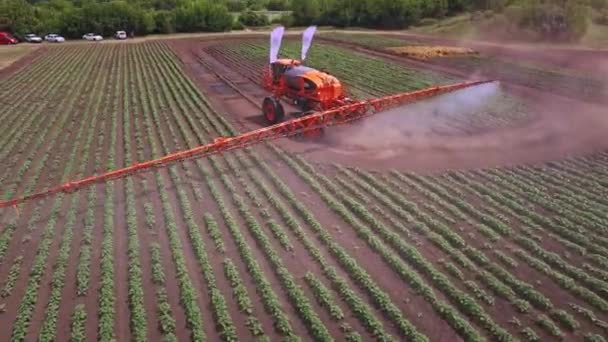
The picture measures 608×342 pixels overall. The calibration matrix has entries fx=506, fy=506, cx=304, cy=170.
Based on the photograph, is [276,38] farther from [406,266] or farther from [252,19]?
[252,19]

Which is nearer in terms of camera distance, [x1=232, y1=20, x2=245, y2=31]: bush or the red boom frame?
the red boom frame

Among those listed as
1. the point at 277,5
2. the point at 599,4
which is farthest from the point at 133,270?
the point at 277,5

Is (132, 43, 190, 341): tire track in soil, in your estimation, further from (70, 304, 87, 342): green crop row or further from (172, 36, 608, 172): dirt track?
(172, 36, 608, 172): dirt track

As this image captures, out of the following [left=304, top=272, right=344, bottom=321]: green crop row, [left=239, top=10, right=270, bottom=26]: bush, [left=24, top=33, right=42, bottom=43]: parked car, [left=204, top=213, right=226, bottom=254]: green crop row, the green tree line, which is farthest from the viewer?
[left=239, top=10, right=270, bottom=26]: bush

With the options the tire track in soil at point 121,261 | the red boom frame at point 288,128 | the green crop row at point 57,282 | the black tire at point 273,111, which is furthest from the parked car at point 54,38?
the green crop row at point 57,282

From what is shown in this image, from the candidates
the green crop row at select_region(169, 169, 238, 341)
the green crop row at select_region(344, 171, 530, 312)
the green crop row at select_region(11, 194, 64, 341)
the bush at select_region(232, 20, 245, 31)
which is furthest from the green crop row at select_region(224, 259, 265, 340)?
the bush at select_region(232, 20, 245, 31)

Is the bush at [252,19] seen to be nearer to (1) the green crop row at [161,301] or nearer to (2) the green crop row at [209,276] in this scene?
(2) the green crop row at [209,276]

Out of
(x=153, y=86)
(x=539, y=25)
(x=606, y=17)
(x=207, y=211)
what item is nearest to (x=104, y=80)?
(x=153, y=86)
